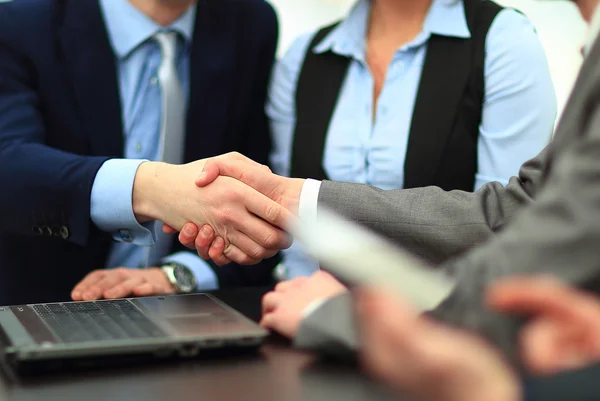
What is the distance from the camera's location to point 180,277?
1.16 metres

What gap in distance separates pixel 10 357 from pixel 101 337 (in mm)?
74

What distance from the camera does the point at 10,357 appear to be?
0.57m

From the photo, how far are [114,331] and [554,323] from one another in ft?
1.29

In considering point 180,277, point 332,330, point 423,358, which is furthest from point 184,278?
point 423,358

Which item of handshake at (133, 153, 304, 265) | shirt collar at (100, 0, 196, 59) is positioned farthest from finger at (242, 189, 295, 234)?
shirt collar at (100, 0, 196, 59)

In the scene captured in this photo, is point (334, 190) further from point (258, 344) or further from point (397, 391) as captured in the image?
point (397, 391)

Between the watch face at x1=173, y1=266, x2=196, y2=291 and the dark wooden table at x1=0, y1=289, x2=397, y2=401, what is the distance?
0.54 meters

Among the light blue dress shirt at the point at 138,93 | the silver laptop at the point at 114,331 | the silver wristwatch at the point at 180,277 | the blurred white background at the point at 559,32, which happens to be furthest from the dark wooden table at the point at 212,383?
the blurred white background at the point at 559,32

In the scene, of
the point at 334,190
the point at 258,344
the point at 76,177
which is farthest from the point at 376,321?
the point at 76,177

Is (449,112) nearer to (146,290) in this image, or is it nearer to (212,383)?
(146,290)

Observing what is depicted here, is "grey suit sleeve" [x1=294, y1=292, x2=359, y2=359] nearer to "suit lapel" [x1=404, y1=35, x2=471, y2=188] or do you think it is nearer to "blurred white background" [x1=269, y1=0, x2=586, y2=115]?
"suit lapel" [x1=404, y1=35, x2=471, y2=188]

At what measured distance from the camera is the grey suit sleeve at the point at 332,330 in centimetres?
58

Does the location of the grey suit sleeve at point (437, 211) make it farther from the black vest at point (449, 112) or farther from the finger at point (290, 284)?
the black vest at point (449, 112)

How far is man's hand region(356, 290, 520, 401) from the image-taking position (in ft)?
1.06
